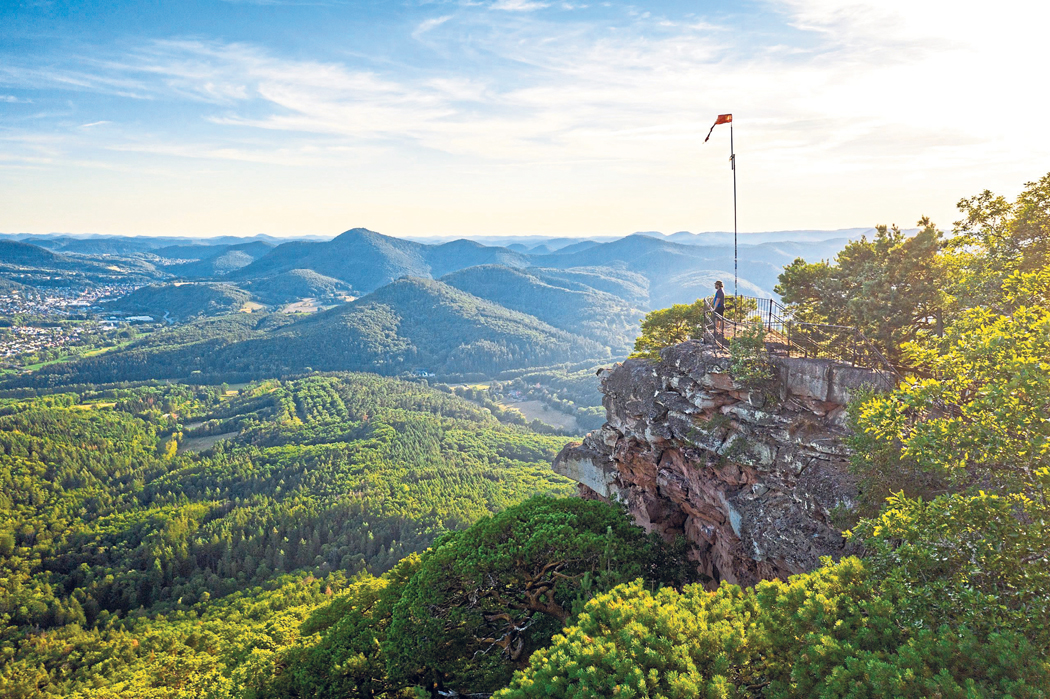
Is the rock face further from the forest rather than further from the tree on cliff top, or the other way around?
the tree on cliff top

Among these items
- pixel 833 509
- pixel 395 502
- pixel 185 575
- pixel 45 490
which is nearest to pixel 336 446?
pixel 395 502

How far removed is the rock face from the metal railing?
1001 millimetres

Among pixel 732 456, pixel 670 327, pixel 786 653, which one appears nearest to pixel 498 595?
pixel 732 456

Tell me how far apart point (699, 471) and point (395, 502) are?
85098mm

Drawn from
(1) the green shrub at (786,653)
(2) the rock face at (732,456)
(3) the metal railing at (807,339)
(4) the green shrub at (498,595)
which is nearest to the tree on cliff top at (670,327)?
(2) the rock face at (732,456)

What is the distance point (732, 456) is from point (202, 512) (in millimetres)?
110973

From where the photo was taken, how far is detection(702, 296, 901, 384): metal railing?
21.7 meters

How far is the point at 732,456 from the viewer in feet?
80.6

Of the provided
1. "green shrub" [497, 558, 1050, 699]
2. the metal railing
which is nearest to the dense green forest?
"green shrub" [497, 558, 1050, 699]

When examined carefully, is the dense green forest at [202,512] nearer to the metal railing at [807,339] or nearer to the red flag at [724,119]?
the metal railing at [807,339]

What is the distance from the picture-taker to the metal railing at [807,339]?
21.7 m

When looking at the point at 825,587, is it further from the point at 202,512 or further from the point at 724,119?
the point at 202,512

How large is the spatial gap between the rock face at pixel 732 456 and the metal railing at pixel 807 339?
1.00 meters

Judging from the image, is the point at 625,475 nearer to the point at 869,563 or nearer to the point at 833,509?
the point at 833,509
